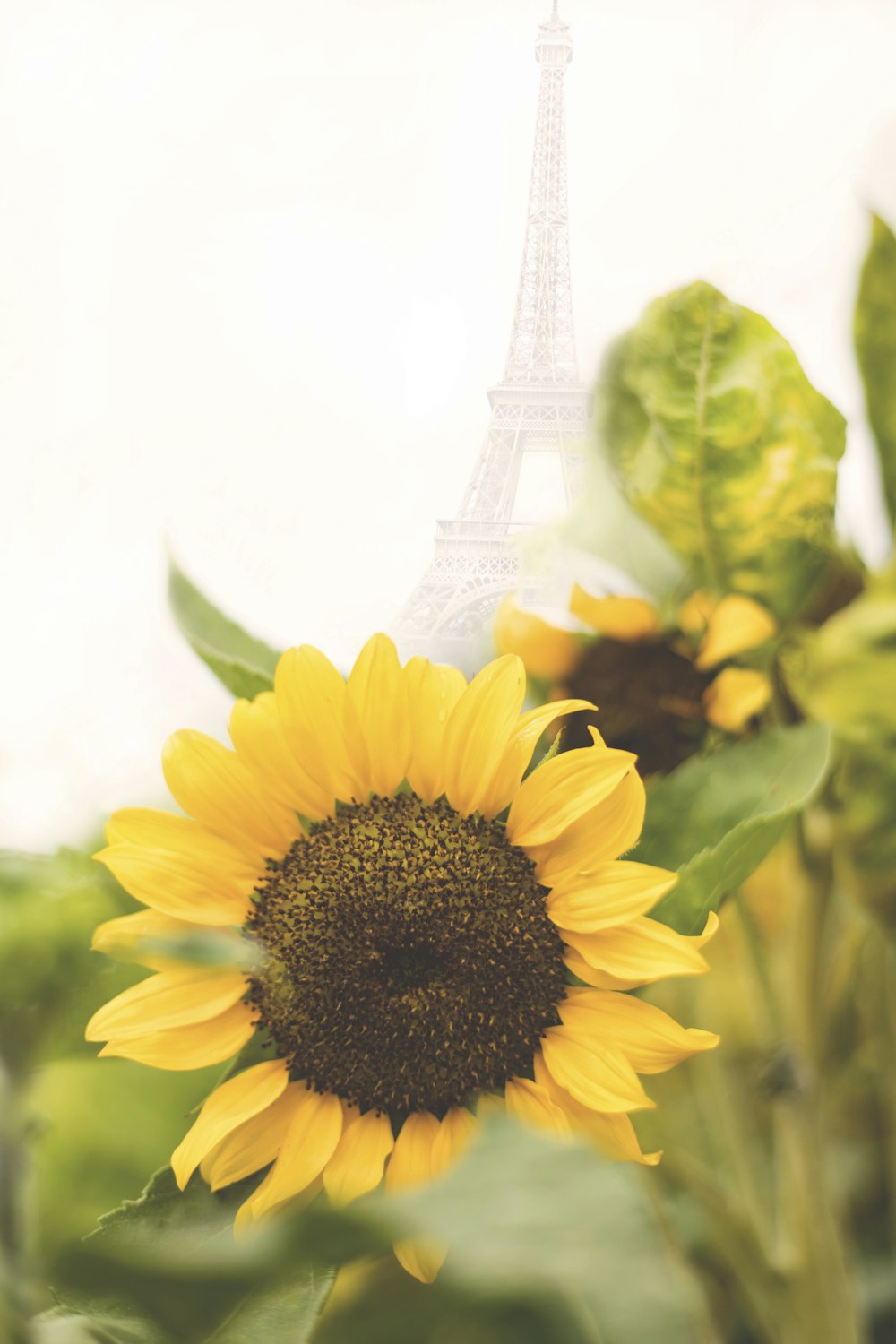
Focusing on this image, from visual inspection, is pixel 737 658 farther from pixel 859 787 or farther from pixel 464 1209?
pixel 464 1209

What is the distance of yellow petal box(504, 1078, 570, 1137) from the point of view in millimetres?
178

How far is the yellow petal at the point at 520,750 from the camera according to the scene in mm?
183

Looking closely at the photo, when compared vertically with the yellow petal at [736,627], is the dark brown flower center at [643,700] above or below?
below

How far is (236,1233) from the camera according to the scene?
179 mm

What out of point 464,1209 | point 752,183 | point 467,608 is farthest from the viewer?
point 752,183

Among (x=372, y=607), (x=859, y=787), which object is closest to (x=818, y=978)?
(x=859, y=787)

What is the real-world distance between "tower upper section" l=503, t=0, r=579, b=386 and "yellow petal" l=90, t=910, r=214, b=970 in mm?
194

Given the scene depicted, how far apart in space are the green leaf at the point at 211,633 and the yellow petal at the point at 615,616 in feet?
0.30

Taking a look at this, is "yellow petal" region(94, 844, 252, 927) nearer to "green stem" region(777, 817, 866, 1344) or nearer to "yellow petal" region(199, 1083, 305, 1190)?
"yellow petal" region(199, 1083, 305, 1190)

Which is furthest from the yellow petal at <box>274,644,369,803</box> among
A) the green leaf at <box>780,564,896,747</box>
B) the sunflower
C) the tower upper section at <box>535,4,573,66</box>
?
the tower upper section at <box>535,4,573,66</box>

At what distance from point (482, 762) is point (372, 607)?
17 centimetres

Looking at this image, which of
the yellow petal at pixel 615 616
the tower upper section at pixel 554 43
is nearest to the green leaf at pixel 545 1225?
the yellow petal at pixel 615 616

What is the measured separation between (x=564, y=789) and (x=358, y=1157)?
0.08 m

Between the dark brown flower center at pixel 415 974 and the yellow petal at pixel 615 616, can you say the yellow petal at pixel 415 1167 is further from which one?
the yellow petal at pixel 615 616
